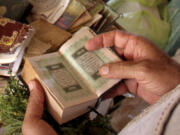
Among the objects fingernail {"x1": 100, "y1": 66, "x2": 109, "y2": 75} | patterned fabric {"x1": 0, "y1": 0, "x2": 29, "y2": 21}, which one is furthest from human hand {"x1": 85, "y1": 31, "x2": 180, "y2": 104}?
patterned fabric {"x1": 0, "y1": 0, "x2": 29, "y2": 21}

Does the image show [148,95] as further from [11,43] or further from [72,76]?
[11,43]

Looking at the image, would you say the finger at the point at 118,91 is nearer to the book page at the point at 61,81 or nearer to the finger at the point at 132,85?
the finger at the point at 132,85

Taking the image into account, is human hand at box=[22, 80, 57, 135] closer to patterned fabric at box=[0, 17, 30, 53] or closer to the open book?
the open book

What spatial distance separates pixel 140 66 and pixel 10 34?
496 mm

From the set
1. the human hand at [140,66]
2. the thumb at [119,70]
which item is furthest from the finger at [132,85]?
the thumb at [119,70]

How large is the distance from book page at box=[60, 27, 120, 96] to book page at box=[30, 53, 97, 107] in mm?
24

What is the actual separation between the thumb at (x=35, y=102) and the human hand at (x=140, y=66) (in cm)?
22

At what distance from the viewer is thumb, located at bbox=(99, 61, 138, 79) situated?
0.65 m

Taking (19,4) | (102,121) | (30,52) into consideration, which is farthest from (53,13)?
(102,121)

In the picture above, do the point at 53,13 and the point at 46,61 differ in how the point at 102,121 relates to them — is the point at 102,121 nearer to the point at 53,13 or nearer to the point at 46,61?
the point at 46,61

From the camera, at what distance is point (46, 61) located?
2.24 ft

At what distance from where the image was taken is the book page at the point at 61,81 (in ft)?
1.94

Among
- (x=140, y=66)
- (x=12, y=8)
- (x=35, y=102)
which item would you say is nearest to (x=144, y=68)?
(x=140, y=66)

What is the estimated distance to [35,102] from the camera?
1.95 ft
